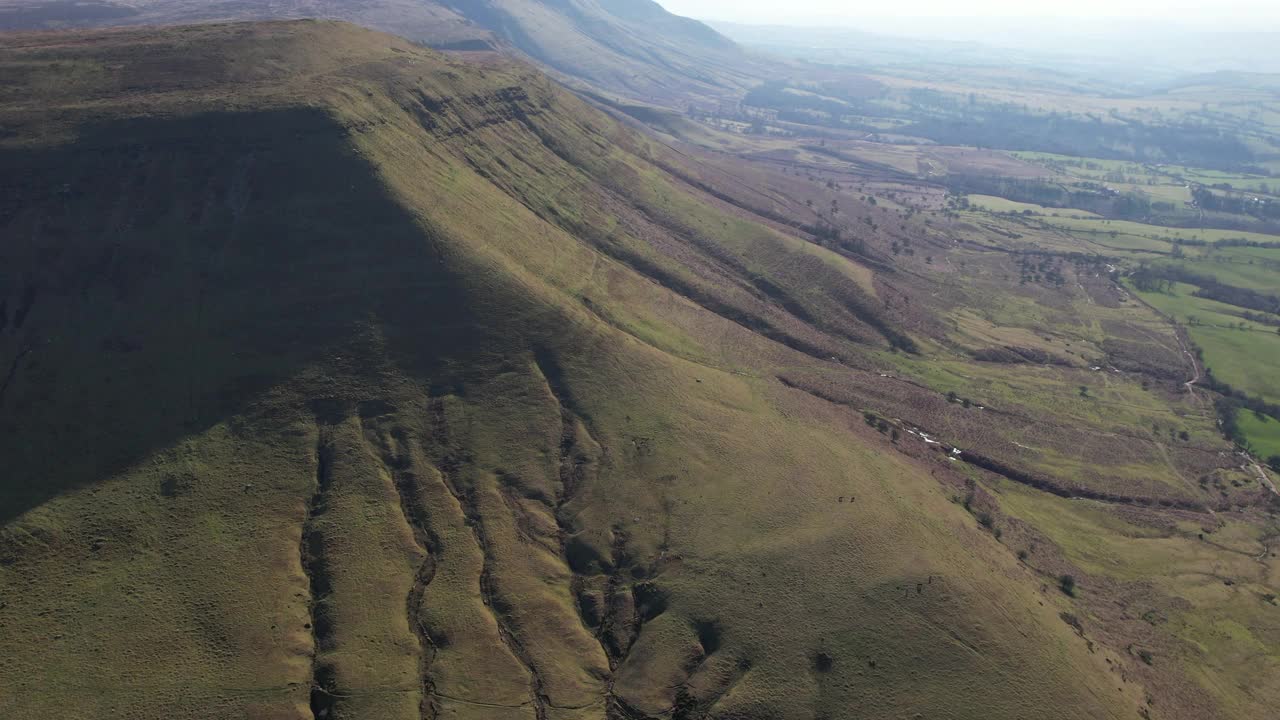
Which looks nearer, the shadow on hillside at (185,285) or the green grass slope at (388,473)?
the green grass slope at (388,473)

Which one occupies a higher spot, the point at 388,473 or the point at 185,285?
the point at 185,285

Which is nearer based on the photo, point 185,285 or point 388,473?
point 388,473

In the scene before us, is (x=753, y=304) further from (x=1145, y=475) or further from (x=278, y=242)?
(x=278, y=242)

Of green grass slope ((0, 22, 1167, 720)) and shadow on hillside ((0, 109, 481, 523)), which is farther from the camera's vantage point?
shadow on hillside ((0, 109, 481, 523))

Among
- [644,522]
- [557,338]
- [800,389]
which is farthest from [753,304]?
[644,522]
